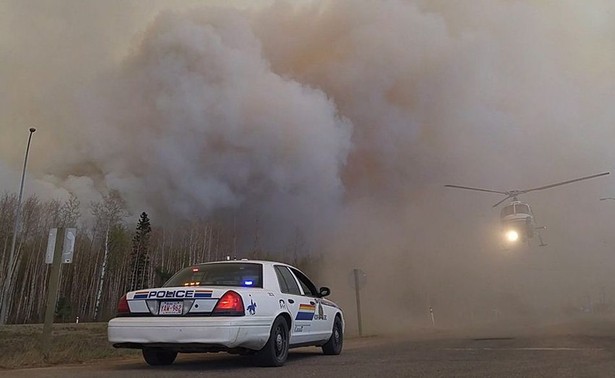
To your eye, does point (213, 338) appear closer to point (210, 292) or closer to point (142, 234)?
point (210, 292)

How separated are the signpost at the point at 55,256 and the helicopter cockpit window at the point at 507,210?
2832 centimetres

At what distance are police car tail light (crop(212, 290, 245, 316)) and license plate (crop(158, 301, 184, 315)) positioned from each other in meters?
0.40

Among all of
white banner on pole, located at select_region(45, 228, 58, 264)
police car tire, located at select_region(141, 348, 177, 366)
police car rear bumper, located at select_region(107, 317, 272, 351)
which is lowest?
police car tire, located at select_region(141, 348, 177, 366)

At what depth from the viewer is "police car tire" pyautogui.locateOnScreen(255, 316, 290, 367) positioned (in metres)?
5.88

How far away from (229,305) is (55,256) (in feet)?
13.0

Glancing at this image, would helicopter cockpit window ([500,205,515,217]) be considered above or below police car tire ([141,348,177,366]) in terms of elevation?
above

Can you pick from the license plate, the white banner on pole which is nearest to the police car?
the license plate

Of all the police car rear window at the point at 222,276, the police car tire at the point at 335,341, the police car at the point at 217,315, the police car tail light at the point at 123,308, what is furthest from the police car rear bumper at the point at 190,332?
the police car tire at the point at 335,341

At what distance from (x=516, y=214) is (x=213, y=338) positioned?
29200 mm

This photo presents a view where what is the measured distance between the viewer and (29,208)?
3875 centimetres

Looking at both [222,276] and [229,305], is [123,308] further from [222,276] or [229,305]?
[229,305]

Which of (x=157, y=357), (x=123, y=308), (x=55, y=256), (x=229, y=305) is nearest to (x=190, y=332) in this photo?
(x=229, y=305)

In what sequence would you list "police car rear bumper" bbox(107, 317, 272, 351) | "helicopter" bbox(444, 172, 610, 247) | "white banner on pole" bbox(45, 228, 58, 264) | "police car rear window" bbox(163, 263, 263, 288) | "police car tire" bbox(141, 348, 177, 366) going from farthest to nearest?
"helicopter" bbox(444, 172, 610, 247) → "white banner on pole" bbox(45, 228, 58, 264) → "police car tire" bbox(141, 348, 177, 366) → "police car rear window" bbox(163, 263, 263, 288) → "police car rear bumper" bbox(107, 317, 272, 351)

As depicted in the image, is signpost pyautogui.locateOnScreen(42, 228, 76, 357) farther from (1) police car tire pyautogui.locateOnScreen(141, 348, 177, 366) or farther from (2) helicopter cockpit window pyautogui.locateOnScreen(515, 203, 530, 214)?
(2) helicopter cockpit window pyautogui.locateOnScreen(515, 203, 530, 214)
